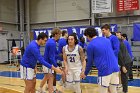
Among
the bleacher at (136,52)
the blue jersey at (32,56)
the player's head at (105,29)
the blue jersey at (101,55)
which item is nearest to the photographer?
the blue jersey at (101,55)

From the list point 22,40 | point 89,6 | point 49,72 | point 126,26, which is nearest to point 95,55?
point 49,72

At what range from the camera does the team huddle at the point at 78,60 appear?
4266 millimetres

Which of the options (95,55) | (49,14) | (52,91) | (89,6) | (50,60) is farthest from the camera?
(49,14)

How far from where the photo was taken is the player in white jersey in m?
5.34

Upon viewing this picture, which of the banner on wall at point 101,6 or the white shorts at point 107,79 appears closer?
the white shorts at point 107,79

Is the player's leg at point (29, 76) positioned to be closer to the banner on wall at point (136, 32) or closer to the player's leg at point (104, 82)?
the player's leg at point (104, 82)

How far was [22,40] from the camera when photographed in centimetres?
2008

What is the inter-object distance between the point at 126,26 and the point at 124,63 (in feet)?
28.7

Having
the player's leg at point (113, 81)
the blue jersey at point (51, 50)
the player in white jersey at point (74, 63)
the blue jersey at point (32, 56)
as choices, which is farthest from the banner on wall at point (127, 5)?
the player's leg at point (113, 81)

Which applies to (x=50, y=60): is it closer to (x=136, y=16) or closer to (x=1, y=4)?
(x=136, y=16)

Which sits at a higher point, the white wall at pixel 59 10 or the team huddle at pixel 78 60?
the white wall at pixel 59 10

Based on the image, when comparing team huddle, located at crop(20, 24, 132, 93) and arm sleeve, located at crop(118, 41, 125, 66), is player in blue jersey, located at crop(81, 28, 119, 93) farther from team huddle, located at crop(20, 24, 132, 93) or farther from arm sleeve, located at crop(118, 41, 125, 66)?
arm sleeve, located at crop(118, 41, 125, 66)

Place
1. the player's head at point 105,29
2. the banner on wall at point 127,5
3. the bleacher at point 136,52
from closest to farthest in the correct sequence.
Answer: the player's head at point 105,29
the bleacher at point 136,52
the banner on wall at point 127,5

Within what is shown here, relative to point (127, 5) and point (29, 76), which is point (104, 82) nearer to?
point (29, 76)
